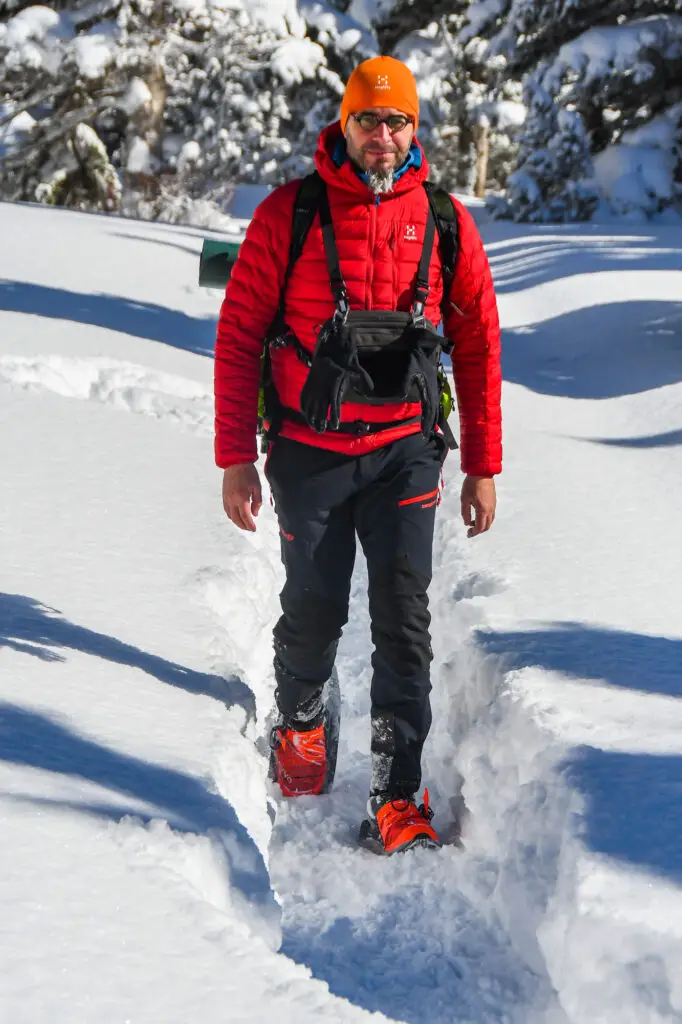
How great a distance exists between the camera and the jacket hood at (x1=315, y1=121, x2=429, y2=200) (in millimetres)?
3037

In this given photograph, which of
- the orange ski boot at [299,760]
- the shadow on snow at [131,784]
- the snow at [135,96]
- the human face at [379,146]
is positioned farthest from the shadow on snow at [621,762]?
the snow at [135,96]

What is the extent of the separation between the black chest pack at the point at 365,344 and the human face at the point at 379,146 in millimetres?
138

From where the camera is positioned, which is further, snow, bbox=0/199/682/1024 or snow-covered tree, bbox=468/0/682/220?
snow-covered tree, bbox=468/0/682/220

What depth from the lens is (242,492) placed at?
331 cm

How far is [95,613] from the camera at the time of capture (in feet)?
13.8

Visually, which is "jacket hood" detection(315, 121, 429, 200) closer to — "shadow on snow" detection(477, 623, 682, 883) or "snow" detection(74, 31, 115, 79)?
"shadow on snow" detection(477, 623, 682, 883)

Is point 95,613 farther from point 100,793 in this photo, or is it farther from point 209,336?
point 209,336

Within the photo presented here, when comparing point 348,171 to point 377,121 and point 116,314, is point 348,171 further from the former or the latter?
point 116,314

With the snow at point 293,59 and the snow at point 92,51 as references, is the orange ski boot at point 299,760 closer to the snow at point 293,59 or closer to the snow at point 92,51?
the snow at point 92,51

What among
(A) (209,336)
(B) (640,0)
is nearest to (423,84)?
(B) (640,0)

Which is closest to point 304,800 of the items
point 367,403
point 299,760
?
point 299,760

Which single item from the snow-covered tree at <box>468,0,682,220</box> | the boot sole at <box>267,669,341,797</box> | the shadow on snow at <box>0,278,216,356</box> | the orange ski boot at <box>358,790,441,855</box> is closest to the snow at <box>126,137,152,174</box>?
the snow-covered tree at <box>468,0,682,220</box>

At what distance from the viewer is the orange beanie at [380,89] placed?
9.93ft

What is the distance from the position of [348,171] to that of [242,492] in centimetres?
96
